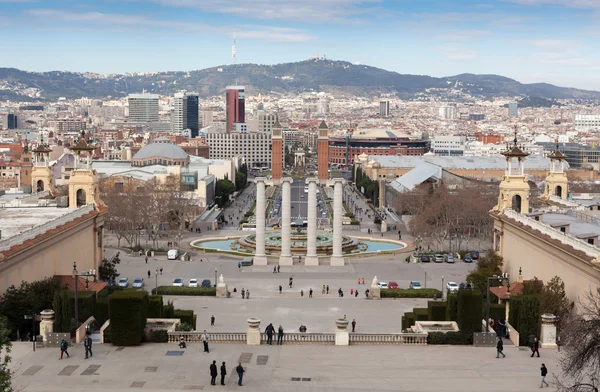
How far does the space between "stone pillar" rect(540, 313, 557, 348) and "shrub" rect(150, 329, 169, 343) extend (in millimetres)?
13619

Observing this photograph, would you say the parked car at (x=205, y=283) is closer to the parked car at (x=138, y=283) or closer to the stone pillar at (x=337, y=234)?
the parked car at (x=138, y=283)

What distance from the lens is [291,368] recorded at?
94.7 ft

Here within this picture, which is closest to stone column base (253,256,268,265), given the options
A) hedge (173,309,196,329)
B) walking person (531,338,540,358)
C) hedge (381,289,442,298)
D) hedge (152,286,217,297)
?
hedge (152,286,217,297)

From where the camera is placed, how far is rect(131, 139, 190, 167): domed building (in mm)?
128250

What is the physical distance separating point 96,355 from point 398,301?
24.7m

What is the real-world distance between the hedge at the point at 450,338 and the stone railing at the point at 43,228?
58.0 feet

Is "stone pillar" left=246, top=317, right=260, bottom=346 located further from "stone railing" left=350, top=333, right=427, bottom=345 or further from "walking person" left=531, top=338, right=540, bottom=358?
"walking person" left=531, top=338, right=540, bottom=358

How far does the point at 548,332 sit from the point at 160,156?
10256 centimetres

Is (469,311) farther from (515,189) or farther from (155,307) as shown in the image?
(515,189)

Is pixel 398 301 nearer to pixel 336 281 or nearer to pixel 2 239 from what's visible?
pixel 336 281

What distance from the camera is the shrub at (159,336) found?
3231 cm

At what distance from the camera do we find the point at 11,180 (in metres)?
118

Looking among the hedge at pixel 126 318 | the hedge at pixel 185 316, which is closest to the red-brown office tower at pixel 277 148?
the hedge at pixel 185 316

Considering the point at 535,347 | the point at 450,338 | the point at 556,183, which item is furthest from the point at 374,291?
the point at 535,347
